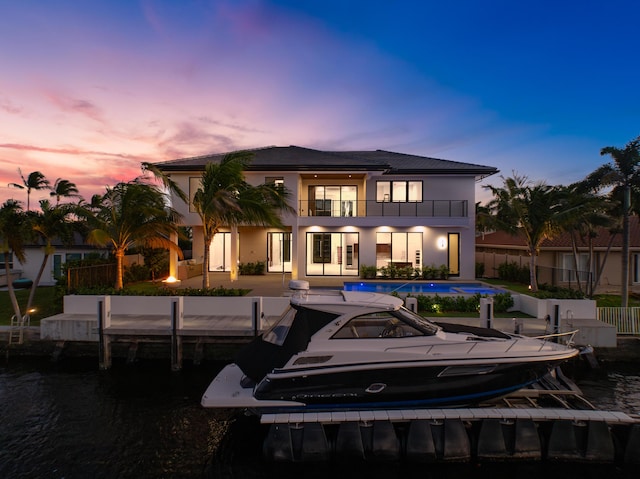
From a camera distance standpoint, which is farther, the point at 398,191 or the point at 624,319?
the point at 398,191

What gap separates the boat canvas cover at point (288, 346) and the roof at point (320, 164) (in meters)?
12.8

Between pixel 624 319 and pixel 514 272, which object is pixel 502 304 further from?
Result: pixel 514 272

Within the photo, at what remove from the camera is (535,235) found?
1491 cm

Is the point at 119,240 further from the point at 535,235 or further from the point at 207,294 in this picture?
the point at 535,235

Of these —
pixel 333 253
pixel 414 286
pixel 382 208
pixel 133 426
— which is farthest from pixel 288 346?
pixel 382 208

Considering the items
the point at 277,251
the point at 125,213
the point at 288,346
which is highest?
the point at 125,213

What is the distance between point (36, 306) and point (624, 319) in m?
20.5

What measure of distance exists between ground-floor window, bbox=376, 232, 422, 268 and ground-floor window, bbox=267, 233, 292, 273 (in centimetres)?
545

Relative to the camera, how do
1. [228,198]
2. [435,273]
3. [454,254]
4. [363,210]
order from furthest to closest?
[363,210], [454,254], [435,273], [228,198]

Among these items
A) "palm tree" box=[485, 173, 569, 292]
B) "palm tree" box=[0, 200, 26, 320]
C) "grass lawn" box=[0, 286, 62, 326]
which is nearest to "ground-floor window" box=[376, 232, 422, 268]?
"palm tree" box=[485, 173, 569, 292]

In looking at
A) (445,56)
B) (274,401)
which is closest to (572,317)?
(274,401)

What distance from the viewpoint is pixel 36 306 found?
13852 millimetres

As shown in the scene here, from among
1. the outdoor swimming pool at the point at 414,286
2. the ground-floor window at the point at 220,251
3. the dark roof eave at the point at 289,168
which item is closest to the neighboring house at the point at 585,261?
the outdoor swimming pool at the point at 414,286

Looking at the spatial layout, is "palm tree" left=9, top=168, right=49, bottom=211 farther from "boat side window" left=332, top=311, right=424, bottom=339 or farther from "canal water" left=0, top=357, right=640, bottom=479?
"boat side window" left=332, top=311, right=424, bottom=339
